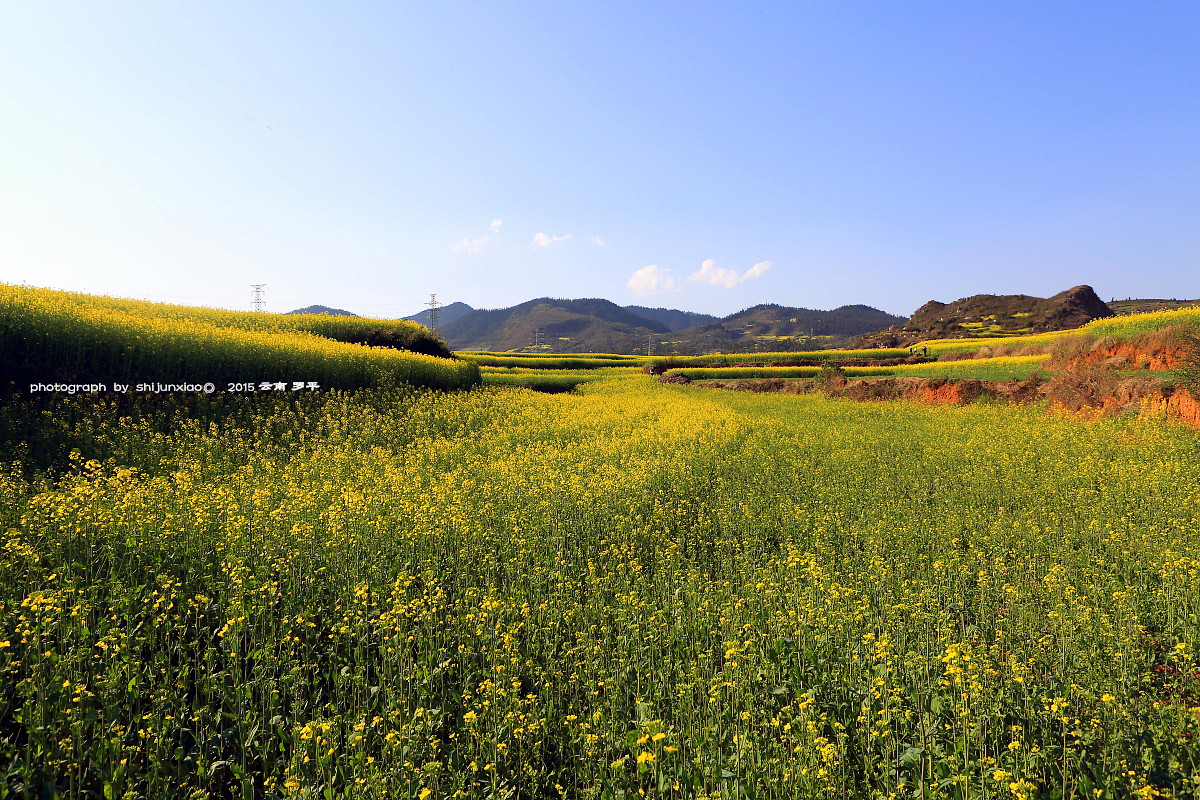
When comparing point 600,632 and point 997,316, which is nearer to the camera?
point 600,632

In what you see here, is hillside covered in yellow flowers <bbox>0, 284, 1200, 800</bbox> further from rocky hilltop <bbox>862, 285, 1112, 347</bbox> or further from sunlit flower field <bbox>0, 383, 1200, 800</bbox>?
rocky hilltop <bbox>862, 285, 1112, 347</bbox>

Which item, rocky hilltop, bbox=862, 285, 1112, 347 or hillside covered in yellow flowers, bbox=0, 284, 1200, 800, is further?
rocky hilltop, bbox=862, 285, 1112, 347

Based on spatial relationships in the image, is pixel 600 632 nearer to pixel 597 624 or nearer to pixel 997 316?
pixel 597 624

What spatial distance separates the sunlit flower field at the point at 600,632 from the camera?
3.29m

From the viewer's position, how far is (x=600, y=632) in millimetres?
5086

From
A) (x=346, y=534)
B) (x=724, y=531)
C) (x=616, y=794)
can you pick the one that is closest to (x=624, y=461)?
(x=724, y=531)

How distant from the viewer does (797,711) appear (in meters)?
3.91

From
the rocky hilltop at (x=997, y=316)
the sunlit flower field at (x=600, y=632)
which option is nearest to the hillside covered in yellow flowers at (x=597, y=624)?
the sunlit flower field at (x=600, y=632)

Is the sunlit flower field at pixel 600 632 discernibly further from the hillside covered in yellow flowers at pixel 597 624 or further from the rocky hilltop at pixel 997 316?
the rocky hilltop at pixel 997 316

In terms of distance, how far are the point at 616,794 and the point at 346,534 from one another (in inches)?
192

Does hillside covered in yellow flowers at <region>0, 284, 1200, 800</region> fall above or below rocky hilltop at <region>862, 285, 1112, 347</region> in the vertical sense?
below

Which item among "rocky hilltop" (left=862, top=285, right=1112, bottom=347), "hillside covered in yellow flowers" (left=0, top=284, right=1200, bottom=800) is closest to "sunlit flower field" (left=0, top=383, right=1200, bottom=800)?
"hillside covered in yellow flowers" (left=0, top=284, right=1200, bottom=800)

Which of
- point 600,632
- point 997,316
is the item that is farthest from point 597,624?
point 997,316

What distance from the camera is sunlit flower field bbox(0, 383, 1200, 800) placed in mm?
3289
